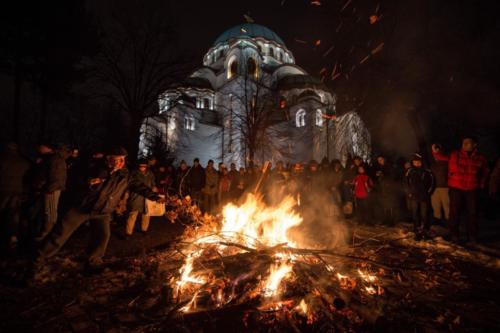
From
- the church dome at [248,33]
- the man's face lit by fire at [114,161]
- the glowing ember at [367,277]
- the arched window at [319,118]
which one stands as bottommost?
the glowing ember at [367,277]

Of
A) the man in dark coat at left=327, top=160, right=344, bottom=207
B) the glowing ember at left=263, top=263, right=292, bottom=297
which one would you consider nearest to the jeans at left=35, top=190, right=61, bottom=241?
the glowing ember at left=263, top=263, right=292, bottom=297

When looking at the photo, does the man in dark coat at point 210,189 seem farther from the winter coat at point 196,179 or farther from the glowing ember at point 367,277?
the glowing ember at point 367,277

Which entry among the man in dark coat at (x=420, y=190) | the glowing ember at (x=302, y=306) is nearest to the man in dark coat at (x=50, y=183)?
the glowing ember at (x=302, y=306)

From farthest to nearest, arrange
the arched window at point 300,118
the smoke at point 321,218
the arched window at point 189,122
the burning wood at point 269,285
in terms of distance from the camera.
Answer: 1. the arched window at point 189,122
2. the arched window at point 300,118
3. the smoke at point 321,218
4. the burning wood at point 269,285

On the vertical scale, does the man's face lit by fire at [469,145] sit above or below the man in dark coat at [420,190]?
above

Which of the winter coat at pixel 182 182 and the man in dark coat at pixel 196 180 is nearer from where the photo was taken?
the man in dark coat at pixel 196 180

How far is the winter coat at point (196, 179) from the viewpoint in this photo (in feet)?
34.2

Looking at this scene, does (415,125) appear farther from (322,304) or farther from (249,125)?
(322,304)

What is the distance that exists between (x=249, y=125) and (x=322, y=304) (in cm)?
2030

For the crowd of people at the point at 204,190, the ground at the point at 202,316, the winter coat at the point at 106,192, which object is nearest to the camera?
the ground at the point at 202,316

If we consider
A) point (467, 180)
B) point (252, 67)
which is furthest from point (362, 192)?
point (252, 67)

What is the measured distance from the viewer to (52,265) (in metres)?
4.75

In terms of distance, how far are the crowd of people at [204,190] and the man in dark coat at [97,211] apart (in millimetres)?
16

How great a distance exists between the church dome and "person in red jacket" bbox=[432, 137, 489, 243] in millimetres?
54977
